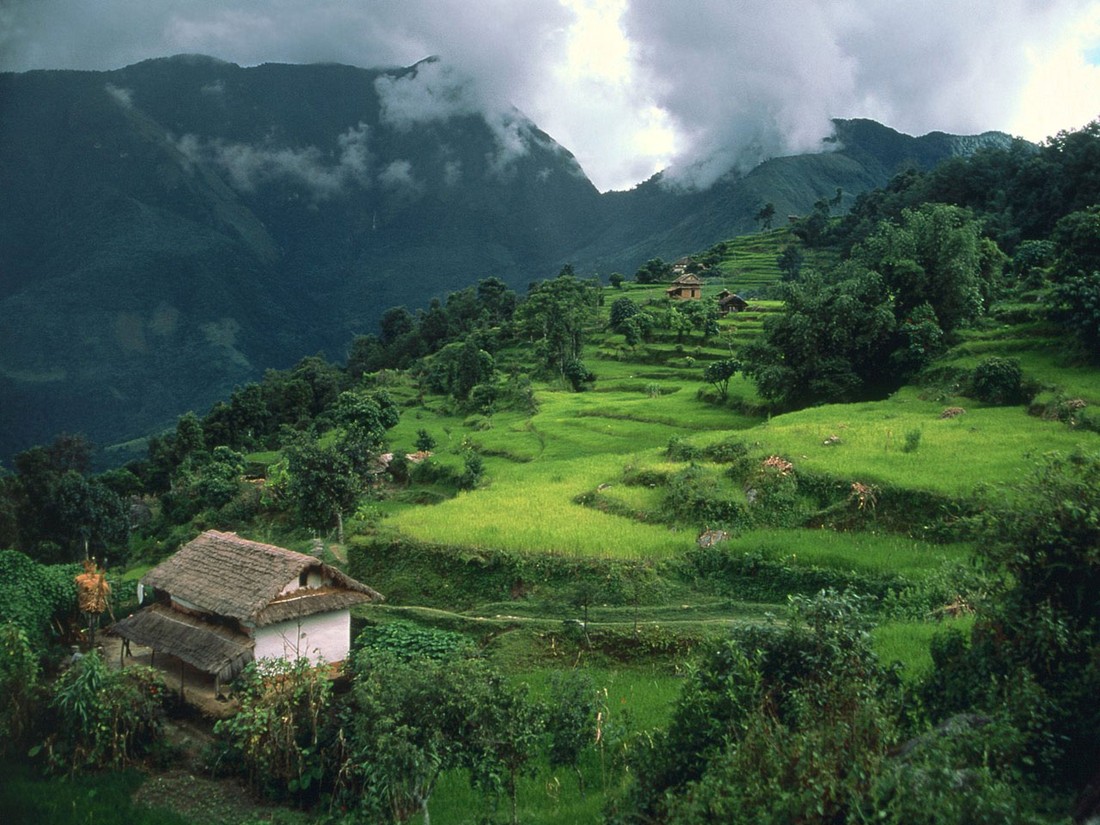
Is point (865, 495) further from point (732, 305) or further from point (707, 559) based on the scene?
point (732, 305)

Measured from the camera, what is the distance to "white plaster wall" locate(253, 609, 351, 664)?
46.4ft

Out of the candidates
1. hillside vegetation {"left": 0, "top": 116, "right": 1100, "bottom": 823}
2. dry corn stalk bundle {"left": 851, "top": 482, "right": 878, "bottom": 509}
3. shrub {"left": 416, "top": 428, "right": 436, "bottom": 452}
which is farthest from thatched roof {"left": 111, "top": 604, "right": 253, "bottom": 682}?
shrub {"left": 416, "top": 428, "right": 436, "bottom": 452}

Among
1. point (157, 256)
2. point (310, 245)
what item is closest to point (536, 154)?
point (310, 245)

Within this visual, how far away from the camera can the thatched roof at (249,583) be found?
1417cm

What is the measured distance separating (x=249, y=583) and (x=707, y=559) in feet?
28.3

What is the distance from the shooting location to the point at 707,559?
16.0m

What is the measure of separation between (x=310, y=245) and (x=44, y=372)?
79037 mm

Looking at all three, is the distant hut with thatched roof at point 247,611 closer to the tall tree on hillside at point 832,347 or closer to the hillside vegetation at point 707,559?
the hillside vegetation at point 707,559

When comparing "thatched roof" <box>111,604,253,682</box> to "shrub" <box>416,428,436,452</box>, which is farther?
"shrub" <box>416,428,436,452</box>

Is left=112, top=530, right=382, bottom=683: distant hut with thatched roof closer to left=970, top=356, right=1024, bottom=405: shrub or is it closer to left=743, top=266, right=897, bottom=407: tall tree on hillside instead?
left=970, top=356, right=1024, bottom=405: shrub

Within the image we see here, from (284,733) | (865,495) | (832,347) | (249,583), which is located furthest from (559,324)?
(284,733)

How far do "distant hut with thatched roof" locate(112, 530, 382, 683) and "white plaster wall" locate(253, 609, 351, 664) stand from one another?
0.02 m

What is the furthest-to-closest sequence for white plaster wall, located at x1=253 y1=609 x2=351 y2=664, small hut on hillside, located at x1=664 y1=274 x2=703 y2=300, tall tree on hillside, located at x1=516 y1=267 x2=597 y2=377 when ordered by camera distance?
small hut on hillside, located at x1=664 y1=274 x2=703 y2=300
tall tree on hillside, located at x1=516 y1=267 x2=597 y2=377
white plaster wall, located at x1=253 y1=609 x2=351 y2=664

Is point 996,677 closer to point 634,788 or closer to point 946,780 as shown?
point 946,780
